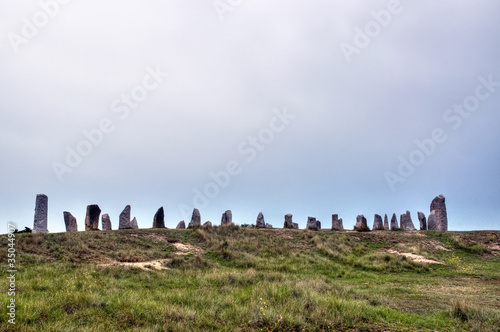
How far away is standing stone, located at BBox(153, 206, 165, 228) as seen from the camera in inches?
1250

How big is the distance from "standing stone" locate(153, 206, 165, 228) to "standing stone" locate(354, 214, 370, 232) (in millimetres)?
21178

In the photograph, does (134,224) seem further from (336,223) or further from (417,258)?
(417,258)

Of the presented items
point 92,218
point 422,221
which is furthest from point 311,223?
point 92,218

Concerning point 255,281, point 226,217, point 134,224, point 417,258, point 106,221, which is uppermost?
point 226,217

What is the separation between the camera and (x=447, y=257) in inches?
992

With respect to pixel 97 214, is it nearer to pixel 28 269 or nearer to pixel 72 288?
pixel 28 269

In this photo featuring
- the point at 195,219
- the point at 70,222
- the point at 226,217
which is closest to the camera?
the point at 70,222

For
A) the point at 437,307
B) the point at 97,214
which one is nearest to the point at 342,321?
the point at 437,307

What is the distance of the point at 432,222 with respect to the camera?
35812mm

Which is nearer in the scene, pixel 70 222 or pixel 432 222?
pixel 70 222

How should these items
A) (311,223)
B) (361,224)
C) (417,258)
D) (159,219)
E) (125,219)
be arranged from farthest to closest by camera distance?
1. (311,223)
2. (361,224)
3. (159,219)
4. (125,219)
5. (417,258)

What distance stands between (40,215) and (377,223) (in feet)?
111

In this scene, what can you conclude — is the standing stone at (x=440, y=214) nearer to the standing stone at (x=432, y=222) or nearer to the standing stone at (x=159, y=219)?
the standing stone at (x=432, y=222)

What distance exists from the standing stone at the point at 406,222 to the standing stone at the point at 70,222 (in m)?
34.5
